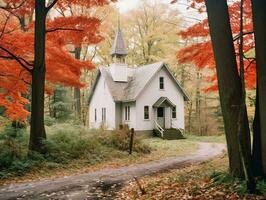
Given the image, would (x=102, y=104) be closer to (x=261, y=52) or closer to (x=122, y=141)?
(x=122, y=141)

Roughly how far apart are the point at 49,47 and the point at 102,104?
21103 millimetres

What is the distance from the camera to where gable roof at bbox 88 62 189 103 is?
3005cm

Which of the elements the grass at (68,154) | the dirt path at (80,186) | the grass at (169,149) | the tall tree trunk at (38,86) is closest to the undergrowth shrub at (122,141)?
the grass at (68,154)

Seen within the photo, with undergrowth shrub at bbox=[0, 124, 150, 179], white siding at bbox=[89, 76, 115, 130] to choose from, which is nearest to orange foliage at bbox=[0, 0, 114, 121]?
undergrowth shrub at bbox=[0, 124, 150, 179]

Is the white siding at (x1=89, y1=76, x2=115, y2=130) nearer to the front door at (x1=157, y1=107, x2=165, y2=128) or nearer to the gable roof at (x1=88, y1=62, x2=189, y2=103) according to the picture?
the gable roof at (x1=88, y1=62, x2=189, y2=103)

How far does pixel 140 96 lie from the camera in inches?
1182

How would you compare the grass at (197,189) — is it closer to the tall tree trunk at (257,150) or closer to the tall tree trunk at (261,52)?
the tall tree trunk at (257,150)

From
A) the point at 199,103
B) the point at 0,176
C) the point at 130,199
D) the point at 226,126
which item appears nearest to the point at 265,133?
the point at 226,126

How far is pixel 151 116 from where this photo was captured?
101ft

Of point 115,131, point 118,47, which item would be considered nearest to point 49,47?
point 115,131

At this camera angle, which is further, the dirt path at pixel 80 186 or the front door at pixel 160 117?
the front door at pixel 160 117

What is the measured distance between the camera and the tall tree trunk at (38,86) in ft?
40.3

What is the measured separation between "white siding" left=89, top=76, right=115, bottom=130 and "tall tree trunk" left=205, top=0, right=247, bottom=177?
2446 centimetres

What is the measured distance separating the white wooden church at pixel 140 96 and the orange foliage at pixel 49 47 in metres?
15.5
